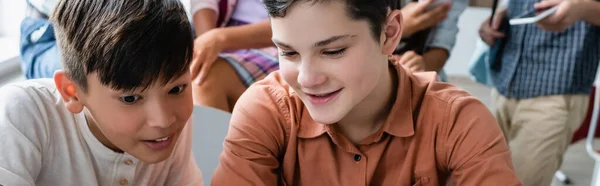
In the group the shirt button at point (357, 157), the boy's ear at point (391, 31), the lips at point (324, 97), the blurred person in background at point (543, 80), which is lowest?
the blurred person in background at point (543, 80)

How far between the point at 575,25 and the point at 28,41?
57.5 inches

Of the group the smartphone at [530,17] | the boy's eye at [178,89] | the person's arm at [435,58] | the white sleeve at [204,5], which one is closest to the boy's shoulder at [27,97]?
the boy's eye at [178,89]

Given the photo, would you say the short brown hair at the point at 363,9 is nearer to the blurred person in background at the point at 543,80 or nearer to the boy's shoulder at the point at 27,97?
the boy's shoulder at the point at 27,97

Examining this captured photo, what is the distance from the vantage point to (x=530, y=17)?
6.07ft

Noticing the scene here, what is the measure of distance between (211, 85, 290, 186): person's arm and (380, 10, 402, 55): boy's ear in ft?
0.64

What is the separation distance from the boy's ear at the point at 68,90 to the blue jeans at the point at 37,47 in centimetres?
57

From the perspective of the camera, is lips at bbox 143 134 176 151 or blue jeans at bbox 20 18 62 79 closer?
lips at bbox 143 134 176 151

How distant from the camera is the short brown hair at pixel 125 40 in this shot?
967mm

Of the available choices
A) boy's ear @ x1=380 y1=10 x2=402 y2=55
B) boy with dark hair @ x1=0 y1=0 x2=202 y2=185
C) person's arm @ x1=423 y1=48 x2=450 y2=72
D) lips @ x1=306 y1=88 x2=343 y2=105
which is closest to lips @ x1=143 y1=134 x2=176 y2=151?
boy with dark hair @ x1=0 y1=0 x2=202 y2=185

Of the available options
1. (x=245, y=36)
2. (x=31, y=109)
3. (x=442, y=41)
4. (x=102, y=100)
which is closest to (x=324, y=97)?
(x=102, y=100)

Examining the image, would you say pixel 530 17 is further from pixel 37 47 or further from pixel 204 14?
pixel 37 47

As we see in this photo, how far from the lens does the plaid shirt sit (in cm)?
184

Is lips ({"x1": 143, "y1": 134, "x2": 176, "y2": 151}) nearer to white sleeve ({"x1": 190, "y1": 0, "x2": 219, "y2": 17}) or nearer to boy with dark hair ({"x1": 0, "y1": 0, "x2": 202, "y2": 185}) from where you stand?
boy with dark hair ({"x1": 0, "y1": 0, "x2": 202, "y2": 185})

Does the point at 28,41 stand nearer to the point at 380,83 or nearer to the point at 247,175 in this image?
the point at 247,175
